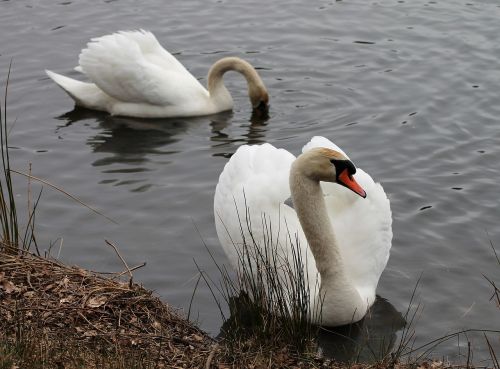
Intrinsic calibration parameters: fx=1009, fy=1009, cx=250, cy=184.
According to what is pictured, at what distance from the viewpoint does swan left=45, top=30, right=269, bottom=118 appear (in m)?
13.1

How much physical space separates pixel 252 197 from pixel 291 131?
4129mm

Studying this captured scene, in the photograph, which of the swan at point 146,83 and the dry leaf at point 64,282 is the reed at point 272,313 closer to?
the dry leaf at point 64,282

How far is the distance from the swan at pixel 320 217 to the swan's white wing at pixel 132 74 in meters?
4.47

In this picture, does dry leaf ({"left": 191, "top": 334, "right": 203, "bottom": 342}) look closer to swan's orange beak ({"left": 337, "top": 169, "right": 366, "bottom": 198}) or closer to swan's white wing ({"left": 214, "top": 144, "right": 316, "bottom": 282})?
swan's white wing ({"left": 214, "top": 144, "right": 316, "bottom": 282})

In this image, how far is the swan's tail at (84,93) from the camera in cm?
1334

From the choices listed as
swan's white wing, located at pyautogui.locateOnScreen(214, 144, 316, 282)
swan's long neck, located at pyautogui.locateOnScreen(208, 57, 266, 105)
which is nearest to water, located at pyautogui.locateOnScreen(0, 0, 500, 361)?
swan's long neck, located at pyautogui.locateOnScreen(208, 57, 266, 105)

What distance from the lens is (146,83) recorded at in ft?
43.1

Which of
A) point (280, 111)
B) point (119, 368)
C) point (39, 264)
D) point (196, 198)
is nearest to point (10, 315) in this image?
point (39, 264)

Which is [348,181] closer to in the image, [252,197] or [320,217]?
[320,217]

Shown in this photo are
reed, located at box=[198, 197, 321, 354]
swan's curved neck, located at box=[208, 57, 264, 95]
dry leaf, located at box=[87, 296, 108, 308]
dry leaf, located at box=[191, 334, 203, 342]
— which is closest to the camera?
reed, located at box=[198, 197, 321, 354]

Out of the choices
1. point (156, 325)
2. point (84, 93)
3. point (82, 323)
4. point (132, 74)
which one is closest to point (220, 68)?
point (132, 74)

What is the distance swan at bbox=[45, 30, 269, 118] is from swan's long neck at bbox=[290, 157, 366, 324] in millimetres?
5330

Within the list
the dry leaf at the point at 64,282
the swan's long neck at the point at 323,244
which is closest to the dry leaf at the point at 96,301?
the dry leaf at the point at 64,282

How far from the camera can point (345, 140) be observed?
11.8m
